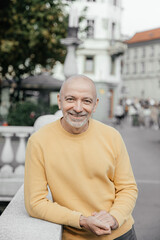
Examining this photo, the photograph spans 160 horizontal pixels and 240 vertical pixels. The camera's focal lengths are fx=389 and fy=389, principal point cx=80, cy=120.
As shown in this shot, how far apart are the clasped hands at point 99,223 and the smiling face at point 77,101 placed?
462 mm

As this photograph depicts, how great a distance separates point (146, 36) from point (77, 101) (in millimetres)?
76203

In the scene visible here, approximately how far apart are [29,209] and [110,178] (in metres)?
0.48

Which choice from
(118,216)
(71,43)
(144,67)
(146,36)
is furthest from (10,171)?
(146,36)

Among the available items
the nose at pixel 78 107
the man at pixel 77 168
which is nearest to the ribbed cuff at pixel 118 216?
the man at pixel 77 168

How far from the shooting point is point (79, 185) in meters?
2.08

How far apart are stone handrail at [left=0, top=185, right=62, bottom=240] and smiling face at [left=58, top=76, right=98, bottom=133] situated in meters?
0.52

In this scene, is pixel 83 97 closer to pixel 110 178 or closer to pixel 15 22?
pixel 110 178

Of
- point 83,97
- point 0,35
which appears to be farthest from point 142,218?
point 0,35

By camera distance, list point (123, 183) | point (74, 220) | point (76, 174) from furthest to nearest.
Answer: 1. point (123, 183)
2. point (76, 174)
3. point (74, 220)

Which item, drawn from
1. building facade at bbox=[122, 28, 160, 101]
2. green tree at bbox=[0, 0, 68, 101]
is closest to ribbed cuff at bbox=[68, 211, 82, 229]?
green tree at bbox=[0, 0, 68, 101]

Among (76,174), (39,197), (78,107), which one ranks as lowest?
(39,197)

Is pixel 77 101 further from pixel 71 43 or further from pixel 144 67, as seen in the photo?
pixel 144 67

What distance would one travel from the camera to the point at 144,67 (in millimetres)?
71312

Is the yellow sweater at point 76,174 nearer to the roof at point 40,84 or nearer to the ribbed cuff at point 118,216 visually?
the ribbed cuff at point 118,216
